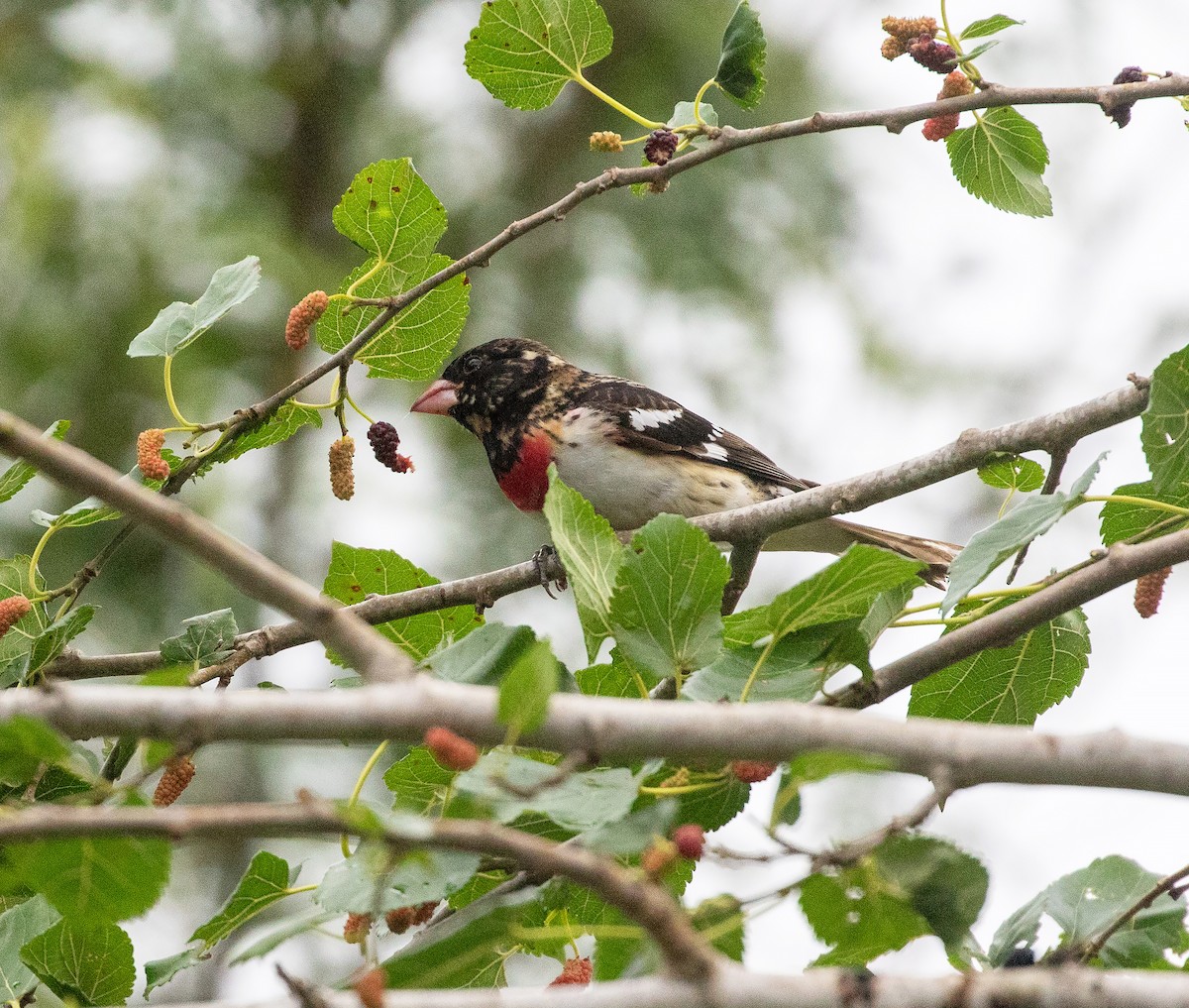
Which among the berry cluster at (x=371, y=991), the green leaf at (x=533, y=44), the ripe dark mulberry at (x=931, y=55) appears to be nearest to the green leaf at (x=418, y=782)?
the berry cluster at (x=371, y=991)

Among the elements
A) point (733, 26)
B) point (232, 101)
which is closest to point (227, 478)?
point (232, 101)

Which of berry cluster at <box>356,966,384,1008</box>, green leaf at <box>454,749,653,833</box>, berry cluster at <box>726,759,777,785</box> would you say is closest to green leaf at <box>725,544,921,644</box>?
berry cluster at <box>726,759,777,785</box>

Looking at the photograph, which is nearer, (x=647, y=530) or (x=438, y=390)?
(x=647, y=530)

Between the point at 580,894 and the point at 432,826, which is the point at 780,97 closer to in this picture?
the point at 580,894

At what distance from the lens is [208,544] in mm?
1351

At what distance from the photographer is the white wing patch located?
4578 mm

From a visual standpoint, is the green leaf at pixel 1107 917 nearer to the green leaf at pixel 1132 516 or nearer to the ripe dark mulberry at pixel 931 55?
the green leaf at pixel 1132 516

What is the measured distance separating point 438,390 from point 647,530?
318cm

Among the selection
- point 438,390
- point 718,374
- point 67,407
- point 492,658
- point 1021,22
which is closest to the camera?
point 492,658

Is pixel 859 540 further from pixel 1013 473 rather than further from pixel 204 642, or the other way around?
pixel 204 642

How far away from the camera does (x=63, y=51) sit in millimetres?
6988

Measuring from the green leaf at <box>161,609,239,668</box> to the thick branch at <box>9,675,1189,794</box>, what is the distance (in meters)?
1.27

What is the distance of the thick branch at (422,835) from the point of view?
3.49 feet

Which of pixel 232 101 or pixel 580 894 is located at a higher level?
pixel 232 101
